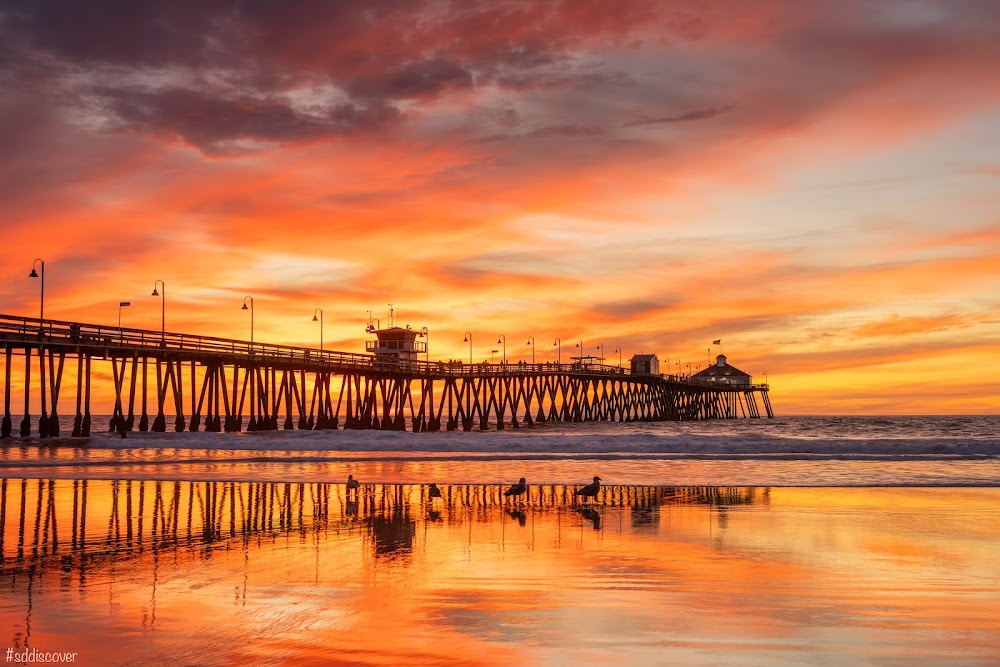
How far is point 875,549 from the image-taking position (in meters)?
11.5

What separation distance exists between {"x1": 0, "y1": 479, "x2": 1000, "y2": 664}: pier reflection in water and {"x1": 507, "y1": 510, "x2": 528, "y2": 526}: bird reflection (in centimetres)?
7

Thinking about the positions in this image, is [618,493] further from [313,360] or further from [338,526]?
[313,360]

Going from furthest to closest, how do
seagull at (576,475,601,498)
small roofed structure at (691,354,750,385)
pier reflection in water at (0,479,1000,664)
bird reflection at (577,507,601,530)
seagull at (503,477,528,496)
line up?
small roofed structure at (691,354,750,385) → seagull at (503,477,528,496) → seagull at (576,475,601,498) → bird reflection at (577,507,601,530) → pier reflection in water at (0,479,1000,664)

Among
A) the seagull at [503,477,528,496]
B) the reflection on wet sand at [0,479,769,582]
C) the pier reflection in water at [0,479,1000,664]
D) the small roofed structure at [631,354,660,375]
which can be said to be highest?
the small roofed structure at [631,354,660,375]

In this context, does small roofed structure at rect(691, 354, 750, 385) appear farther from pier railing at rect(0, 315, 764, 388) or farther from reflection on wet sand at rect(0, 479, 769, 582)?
reflection on wet sand at rect(0, 479, 769, 582)

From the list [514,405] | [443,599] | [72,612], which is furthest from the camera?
[514,405]

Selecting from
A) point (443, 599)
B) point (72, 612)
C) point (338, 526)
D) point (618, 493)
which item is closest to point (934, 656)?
point (443, 599)

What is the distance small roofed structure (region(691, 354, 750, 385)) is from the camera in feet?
470

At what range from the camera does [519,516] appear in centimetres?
1495

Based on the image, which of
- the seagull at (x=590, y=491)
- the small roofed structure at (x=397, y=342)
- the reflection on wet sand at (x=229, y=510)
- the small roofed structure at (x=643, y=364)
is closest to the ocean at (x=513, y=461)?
the reflection on wet sand at (x=229, y=510)

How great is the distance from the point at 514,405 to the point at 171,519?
67789 mm

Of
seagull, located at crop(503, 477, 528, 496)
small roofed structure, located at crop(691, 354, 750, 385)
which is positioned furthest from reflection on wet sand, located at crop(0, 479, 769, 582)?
small roofed structure, located at crop(691, 354, 750, 385)

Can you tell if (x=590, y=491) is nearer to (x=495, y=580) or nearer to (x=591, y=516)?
(x=591, y=516)

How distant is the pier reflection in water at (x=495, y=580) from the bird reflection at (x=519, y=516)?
7 centimetres
